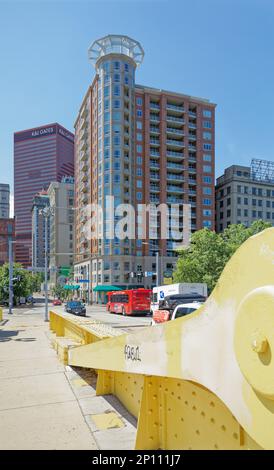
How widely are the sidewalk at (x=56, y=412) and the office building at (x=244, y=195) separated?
86222 millimetres

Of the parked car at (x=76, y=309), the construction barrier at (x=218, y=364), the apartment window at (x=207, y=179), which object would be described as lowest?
the parked car at (x=76, y=309)

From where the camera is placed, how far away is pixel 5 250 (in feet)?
452

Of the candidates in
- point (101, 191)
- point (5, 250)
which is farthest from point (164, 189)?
point (5, 250)

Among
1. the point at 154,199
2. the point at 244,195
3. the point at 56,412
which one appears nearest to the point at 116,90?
the point at 154,199

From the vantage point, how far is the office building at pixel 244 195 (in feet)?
303

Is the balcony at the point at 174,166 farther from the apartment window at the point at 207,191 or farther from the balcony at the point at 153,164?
the apartment window at the point at 207,191

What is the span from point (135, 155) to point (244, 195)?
34922 mm

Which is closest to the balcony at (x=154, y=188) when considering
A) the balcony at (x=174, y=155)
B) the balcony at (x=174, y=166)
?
the balcony at (x=174, y=166)

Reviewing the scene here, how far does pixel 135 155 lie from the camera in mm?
75875

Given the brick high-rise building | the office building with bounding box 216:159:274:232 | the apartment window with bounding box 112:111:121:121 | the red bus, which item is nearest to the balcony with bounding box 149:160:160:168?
the brick high-rise building

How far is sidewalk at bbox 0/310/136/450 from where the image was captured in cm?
522

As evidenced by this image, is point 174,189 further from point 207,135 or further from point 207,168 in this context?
point 207,135

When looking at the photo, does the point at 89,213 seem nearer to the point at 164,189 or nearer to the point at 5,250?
the point at 164,189

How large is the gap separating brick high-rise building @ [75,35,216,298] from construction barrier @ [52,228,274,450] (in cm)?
6310
